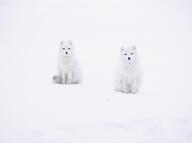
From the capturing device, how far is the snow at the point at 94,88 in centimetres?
697

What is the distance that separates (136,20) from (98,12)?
414 centimetres

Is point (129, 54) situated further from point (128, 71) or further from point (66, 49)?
point (66, 49)

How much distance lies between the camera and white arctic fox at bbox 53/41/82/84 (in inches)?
460

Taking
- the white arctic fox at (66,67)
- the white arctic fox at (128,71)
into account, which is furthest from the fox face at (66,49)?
the white arctic fox at (128,71)

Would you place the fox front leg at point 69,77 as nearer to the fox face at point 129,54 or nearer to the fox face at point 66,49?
the fox face at point 66,49

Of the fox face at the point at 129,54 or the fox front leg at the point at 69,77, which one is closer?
the fox face at the point at 129,54

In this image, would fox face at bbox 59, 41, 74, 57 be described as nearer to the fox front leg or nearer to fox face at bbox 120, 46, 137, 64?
the fox front leg

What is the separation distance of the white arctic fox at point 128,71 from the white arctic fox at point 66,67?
1744 mm

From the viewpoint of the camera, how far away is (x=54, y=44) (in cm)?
2441

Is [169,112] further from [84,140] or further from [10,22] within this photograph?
[10,22]

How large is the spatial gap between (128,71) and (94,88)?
961mm

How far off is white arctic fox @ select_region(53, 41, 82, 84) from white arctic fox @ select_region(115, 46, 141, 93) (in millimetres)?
1744

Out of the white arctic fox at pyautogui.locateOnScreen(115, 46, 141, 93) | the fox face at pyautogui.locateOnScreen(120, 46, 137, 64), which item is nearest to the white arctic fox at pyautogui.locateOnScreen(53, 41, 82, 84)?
the white arctic fox at pyautogui.locateOnScreen(115, 46, 141, 93)

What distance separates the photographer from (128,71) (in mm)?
10445
